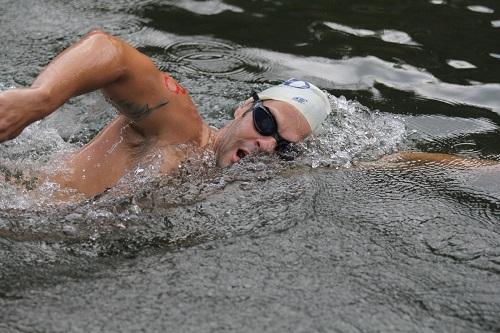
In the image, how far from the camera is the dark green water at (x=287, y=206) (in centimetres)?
305

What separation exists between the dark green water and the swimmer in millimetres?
124

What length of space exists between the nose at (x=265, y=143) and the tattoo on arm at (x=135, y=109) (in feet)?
2.23

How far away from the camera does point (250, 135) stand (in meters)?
4.55

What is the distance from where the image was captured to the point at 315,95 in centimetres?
482

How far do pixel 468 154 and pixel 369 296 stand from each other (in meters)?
2.32

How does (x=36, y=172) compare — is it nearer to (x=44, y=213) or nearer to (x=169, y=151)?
(x=44, y=213)

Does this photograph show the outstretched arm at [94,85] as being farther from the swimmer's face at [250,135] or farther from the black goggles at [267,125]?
the black goggles at [267,125]

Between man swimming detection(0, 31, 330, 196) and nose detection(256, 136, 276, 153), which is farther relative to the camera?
nose detection(256, 136, 276, 153)

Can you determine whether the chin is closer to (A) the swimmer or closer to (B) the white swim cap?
(A) the swimmer

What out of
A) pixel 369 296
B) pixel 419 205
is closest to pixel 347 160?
pixel 419 205

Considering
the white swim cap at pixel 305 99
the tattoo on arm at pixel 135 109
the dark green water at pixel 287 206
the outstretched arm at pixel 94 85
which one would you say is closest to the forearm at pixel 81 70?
the outstretched arm at pixel 94 85

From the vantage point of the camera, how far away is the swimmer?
11.0 feet

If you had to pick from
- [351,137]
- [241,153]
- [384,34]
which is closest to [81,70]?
[241,153]

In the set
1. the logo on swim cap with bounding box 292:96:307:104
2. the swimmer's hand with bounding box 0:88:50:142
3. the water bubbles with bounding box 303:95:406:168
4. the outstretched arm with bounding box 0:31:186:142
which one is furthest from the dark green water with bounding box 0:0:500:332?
the swimmer's hand with bounding box 0:88:50:142
